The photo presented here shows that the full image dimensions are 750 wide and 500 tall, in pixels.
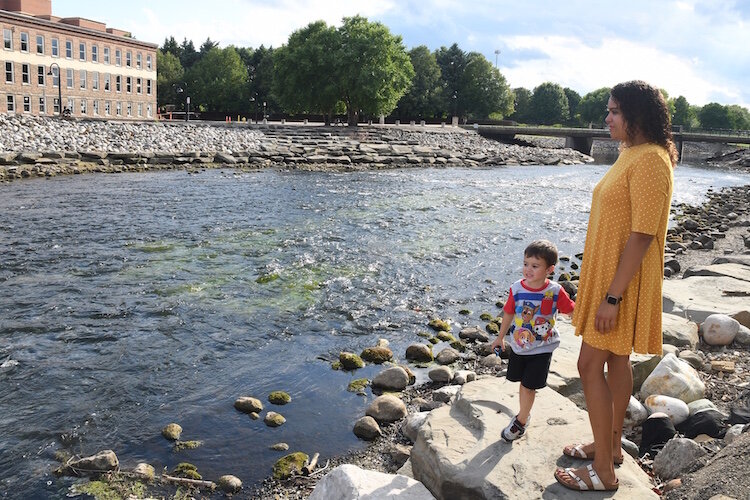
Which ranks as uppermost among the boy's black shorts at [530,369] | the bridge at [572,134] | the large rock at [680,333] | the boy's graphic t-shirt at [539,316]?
the bridge at [572,134]

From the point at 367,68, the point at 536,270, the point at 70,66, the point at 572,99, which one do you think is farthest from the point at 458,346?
the point at 572,99

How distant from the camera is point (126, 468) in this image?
5797 mm

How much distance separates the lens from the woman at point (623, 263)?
3.81 m

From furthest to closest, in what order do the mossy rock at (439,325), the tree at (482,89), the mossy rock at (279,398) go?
the tree at (482,89) → the mossy rock at (439,325) → the mossy rock at (279,398)

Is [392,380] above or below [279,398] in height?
above

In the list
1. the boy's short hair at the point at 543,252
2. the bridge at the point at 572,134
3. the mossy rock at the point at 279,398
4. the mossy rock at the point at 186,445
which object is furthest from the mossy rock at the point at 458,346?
the bridge at the point at 572,134

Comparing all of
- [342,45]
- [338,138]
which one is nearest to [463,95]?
[342,45]

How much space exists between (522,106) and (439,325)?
139 m

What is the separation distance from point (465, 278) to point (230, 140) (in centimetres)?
3589

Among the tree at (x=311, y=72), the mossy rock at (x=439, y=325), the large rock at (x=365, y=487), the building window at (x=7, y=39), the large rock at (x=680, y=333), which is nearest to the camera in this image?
the large rock at (x=365, y=487)

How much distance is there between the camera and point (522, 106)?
14150cm

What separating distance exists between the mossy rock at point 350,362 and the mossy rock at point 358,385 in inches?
17.1

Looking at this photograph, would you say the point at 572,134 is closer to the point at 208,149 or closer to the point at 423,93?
the point at 423,93

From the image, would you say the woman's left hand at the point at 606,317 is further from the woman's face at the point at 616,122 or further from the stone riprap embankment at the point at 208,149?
the stone riprap embankment at the point at 208,149
